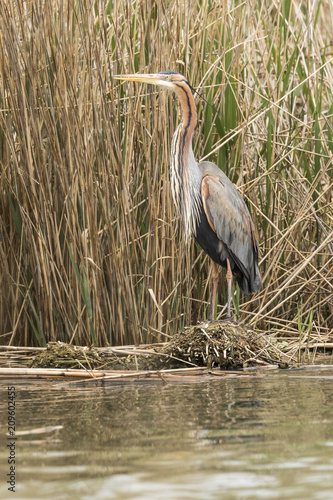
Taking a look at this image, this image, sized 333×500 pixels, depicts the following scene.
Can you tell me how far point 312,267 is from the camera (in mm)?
4887

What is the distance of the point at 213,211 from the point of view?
4594 mm

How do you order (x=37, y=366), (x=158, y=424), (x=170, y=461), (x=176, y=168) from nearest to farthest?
(x=170, y=461)
(x=158, y=424)
(x=37, y=366)
(x=176, y=168)

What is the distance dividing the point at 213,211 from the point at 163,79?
3.01 feet

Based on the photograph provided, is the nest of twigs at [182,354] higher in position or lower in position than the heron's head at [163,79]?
lower

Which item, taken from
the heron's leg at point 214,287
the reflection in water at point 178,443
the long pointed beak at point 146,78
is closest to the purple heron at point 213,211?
the heron's leg at point 214,287

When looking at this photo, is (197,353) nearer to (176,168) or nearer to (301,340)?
(301,340)

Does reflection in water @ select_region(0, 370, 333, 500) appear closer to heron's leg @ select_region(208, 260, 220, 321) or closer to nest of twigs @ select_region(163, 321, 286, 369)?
nest of twigs @ select_region(163, 321, 286, 369)

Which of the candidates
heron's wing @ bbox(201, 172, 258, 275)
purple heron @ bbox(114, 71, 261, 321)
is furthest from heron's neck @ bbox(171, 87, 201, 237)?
heron's wing @ bbox(201, 172, 258, 275)

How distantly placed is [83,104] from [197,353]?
141 cm

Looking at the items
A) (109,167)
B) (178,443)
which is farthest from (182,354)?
(178,443)

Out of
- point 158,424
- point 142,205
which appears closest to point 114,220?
point 142,205

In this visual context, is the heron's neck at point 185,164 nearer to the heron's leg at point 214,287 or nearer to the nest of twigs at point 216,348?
the heron's leg at point 214,287

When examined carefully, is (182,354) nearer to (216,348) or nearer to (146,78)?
(216,348)

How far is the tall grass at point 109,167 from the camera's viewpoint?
13.0 ft
